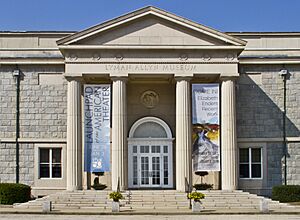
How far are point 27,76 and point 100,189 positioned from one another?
8.78 metres

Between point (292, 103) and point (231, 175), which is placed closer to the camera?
point (231, 175)

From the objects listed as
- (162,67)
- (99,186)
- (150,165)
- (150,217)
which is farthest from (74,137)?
(150,217)

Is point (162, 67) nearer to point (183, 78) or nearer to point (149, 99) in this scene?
point (183, 78)

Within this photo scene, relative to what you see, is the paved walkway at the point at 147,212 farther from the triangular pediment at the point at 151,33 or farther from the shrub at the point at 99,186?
the triangular pediment at the point at 151,33

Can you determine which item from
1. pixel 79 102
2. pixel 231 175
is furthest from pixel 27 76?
pixel 231 175

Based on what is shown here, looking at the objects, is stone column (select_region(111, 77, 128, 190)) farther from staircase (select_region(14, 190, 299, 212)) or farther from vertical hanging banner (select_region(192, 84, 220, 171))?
vertical hanging banner (select_region(192, 84, 220, 171))

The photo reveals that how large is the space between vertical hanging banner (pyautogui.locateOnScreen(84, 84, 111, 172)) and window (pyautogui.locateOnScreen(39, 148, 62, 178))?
3890 millimetres

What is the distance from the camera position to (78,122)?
34156mm

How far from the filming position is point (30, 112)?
123 ft

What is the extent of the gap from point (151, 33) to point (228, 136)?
7.69 m

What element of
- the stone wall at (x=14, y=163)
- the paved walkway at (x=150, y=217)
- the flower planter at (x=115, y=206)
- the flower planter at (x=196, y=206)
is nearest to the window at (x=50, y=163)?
the stone wall at (x=14, y=163)

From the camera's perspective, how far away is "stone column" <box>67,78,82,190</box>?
33812mm

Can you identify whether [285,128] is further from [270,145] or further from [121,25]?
[121,25]

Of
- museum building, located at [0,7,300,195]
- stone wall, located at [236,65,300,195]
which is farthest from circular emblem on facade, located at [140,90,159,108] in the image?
stone wall, located at [236,65,300,195]
